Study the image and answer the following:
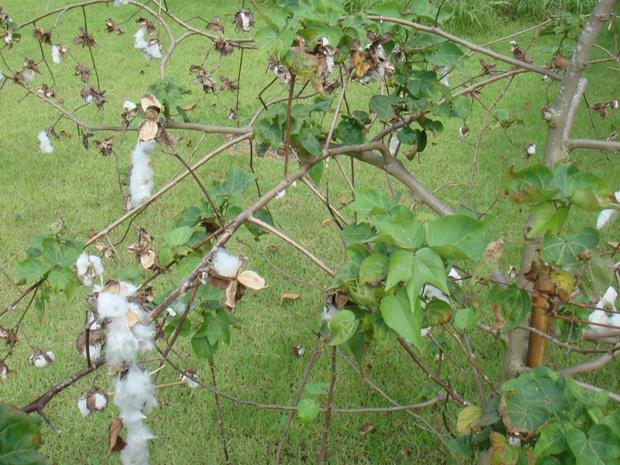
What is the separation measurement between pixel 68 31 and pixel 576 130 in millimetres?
5321

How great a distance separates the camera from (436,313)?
98 cm

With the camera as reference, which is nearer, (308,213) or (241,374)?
(241,374)

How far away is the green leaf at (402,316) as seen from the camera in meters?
0.87

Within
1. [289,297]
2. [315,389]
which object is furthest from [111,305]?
[289,297]

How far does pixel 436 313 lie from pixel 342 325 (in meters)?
0.16

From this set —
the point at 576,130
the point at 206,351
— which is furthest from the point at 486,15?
the point at 206,351

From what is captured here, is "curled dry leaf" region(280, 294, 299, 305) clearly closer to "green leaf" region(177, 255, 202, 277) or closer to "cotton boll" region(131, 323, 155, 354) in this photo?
"green leaf" region(177, 255, 202, 277)

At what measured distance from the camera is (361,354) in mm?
1096

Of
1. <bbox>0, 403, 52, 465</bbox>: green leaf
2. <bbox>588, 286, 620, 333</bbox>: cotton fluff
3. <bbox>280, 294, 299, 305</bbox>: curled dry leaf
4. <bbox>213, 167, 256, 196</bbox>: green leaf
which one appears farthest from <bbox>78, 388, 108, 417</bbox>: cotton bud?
<bbox>280, 294, 299, 305</bbox>: curled dry leaf

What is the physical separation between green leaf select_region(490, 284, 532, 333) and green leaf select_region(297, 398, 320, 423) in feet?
1.64

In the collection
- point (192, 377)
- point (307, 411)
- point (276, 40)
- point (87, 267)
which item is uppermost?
point (276, 40)

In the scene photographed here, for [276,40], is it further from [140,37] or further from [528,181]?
[140,37]

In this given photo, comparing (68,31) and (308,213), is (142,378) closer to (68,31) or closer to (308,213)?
(308,213)

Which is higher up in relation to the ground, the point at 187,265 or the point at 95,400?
the point at 187,265
